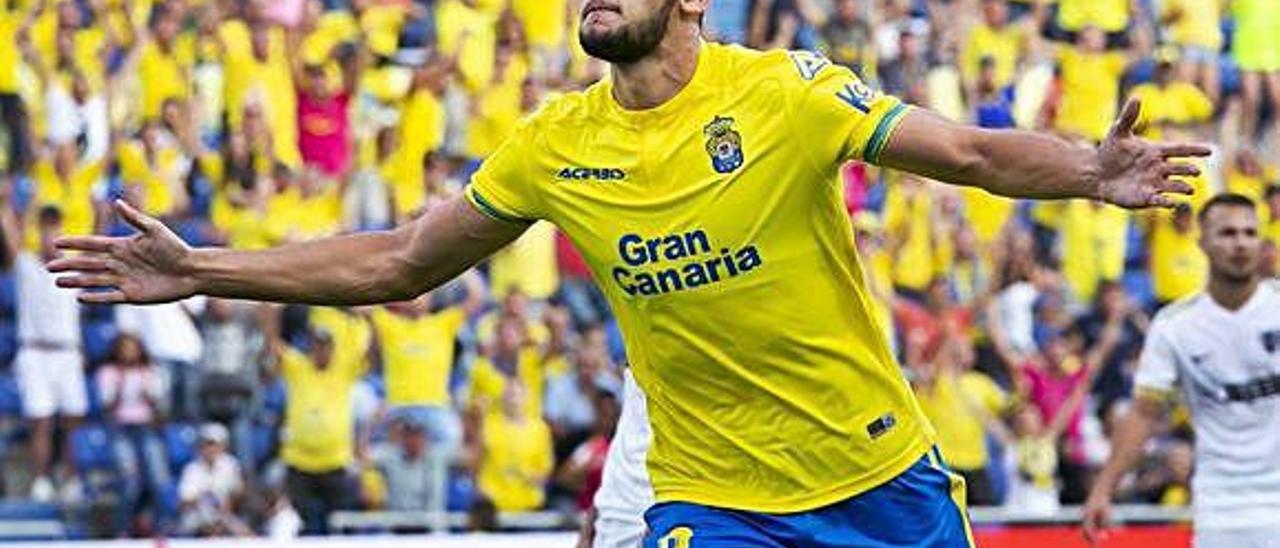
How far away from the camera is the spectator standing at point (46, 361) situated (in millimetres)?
15570

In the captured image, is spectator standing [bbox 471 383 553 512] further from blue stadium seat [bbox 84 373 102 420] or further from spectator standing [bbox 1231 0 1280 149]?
spectator standing [bbox 1231 0 1280 149]

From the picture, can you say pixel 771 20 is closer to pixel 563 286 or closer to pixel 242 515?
pixel 563 286

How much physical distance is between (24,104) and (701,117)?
10.2 meters

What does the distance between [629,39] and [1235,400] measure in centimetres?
510

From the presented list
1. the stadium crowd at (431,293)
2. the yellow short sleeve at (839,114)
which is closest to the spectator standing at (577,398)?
the stadium crowd at (431,293)

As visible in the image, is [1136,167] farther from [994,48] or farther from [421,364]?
[994,48]

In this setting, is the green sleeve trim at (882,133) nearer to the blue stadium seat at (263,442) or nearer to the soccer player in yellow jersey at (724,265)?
the soccer player in yellow jersey at (724,265)

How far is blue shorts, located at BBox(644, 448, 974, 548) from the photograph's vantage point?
22.6 feet

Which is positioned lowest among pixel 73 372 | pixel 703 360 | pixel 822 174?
pixel 73 372

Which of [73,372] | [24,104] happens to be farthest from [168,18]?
[73,372]

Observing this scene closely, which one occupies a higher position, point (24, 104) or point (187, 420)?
point (24, 104)

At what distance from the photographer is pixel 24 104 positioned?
1630cm

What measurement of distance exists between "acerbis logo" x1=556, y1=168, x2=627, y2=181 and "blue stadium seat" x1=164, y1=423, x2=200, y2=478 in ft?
29.4

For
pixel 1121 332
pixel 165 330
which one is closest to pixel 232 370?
pixel 165 330
